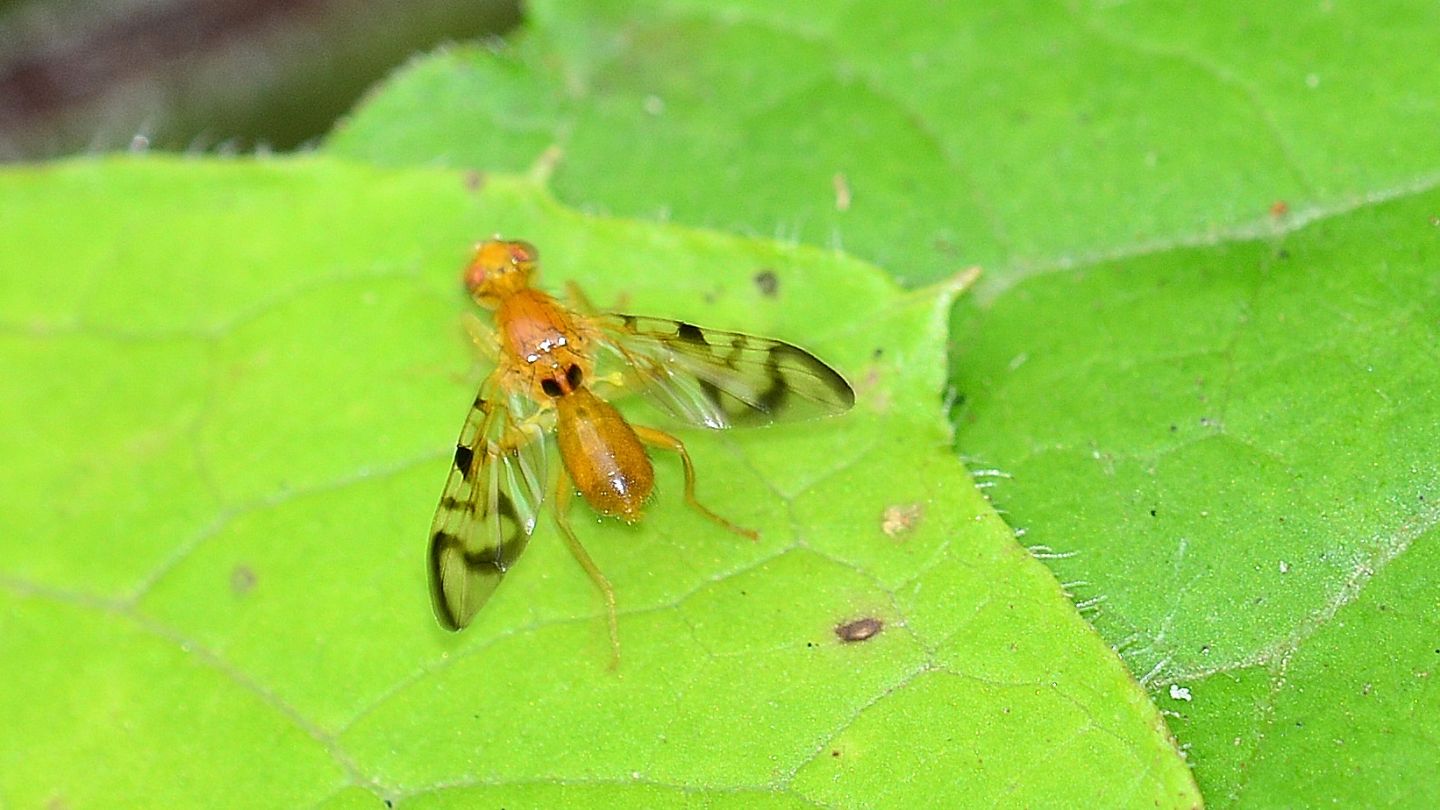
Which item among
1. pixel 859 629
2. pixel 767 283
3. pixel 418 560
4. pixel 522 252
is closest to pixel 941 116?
pixel 767 283

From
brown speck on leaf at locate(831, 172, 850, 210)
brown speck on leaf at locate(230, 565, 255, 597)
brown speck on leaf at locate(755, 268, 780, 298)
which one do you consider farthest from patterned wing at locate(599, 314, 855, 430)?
brown speck on leaf at locate(230, 565, 255, 597)

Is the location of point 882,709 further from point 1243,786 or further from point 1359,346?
point 1359,346

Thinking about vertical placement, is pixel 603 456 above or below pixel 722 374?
below

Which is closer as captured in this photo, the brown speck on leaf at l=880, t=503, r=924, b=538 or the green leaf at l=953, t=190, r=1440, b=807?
the green leaf at l=953, t=190, r=1440, b=807

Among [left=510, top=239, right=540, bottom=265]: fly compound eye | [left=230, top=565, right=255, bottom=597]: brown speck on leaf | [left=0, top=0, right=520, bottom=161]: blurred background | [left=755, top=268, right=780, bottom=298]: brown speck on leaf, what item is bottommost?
[left=230, top=565, right=255, bottom=597]: brown speck on leaf

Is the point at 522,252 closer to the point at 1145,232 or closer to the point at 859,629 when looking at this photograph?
the point at 859,629

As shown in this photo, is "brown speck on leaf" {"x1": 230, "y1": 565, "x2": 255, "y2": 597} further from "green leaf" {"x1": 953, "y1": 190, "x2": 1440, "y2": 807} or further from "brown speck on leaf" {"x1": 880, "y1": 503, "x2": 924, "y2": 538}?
"green leaf" {"x1": 953, "y1": 190, "x2": 1440, "y2": 807}

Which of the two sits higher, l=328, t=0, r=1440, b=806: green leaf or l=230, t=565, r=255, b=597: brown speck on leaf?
l=328, t=0, r=1440, b=806: green leaf
